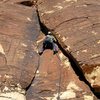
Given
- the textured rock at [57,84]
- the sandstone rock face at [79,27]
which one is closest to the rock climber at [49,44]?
the sandstone rock face at [79,27]

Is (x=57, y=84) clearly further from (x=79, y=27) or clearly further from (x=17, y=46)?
(x=79, y=27)

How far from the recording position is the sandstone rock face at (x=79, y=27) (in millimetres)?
12875

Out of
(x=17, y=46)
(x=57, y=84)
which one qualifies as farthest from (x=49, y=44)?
(x=57, y=84)

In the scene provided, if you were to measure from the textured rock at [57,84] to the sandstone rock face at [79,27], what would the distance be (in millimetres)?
386

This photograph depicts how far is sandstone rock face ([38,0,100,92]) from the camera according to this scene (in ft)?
42.2

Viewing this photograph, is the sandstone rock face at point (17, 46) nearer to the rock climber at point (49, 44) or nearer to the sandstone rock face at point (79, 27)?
the rock climber at point (49, 44)

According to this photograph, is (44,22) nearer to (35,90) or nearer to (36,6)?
(36,6)

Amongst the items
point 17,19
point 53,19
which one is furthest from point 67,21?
point 17,19

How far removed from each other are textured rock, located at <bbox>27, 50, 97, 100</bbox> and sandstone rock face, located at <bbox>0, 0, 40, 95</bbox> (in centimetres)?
27

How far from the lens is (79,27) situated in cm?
1456

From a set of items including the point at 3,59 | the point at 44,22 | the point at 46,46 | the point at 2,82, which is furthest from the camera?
the point at 44,22

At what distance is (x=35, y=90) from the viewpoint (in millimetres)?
12664

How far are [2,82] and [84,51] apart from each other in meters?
2.76

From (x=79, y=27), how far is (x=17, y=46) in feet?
7.16
